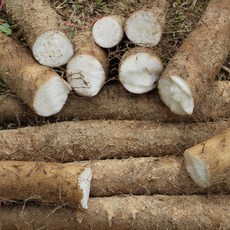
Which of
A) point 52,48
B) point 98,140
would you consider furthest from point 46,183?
point 52,48

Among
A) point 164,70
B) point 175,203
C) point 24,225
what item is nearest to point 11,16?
point 164,70

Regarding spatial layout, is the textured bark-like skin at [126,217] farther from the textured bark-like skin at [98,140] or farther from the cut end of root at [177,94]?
the cut end of root at [177,94]

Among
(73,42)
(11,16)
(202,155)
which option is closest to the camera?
(202,155)

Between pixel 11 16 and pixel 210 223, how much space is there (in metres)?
1.54

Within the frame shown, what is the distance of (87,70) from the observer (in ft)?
8.54

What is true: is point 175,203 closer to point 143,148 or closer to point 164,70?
point 143,148

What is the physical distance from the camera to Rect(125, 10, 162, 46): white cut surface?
8.51 feet

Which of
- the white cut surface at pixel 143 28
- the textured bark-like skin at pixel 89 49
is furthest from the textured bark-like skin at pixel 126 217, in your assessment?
the white cut surface at pixel 143 28

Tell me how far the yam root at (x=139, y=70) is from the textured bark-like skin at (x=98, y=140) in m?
0.20

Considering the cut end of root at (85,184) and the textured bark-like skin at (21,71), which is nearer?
the cut end of root at (85,184)

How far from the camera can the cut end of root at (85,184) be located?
234 centimetres

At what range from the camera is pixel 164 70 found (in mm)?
2559

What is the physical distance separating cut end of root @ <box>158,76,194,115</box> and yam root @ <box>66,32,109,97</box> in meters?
0.31

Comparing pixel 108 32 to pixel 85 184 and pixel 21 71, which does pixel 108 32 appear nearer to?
pixel 21 71
